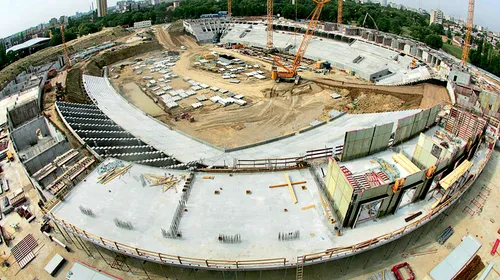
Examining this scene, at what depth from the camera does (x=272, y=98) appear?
5400cm

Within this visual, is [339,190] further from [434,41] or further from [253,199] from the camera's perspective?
[434,41]

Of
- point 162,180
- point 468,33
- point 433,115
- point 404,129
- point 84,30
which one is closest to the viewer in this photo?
point 162,180

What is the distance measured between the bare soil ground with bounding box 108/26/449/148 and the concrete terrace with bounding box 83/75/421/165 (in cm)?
517

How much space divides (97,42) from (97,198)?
87542 mm

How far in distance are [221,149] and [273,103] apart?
72.7 ft

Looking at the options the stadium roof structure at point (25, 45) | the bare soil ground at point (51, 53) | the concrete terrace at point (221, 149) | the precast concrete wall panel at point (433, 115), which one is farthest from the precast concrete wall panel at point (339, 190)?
the stadium roof structure at point (25, 45)

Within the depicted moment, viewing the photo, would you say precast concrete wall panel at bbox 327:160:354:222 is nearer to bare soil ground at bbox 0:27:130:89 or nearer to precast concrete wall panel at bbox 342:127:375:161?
precast concrete wall panel at bbox 342:127:375:161

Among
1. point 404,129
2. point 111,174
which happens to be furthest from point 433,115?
point 111,174

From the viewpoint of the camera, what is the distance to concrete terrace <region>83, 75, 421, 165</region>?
31172 mm

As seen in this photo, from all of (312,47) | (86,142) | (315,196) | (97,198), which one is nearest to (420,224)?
(315,196)

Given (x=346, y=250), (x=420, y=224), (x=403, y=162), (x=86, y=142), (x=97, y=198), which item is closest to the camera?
(x=346, y=250)

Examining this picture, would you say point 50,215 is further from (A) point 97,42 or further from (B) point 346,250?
(A) point 97,42

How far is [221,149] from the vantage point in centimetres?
3244

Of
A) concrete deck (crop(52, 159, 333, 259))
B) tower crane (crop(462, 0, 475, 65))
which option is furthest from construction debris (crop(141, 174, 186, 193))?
tower crane (crop(462, 0, 475, 65))
